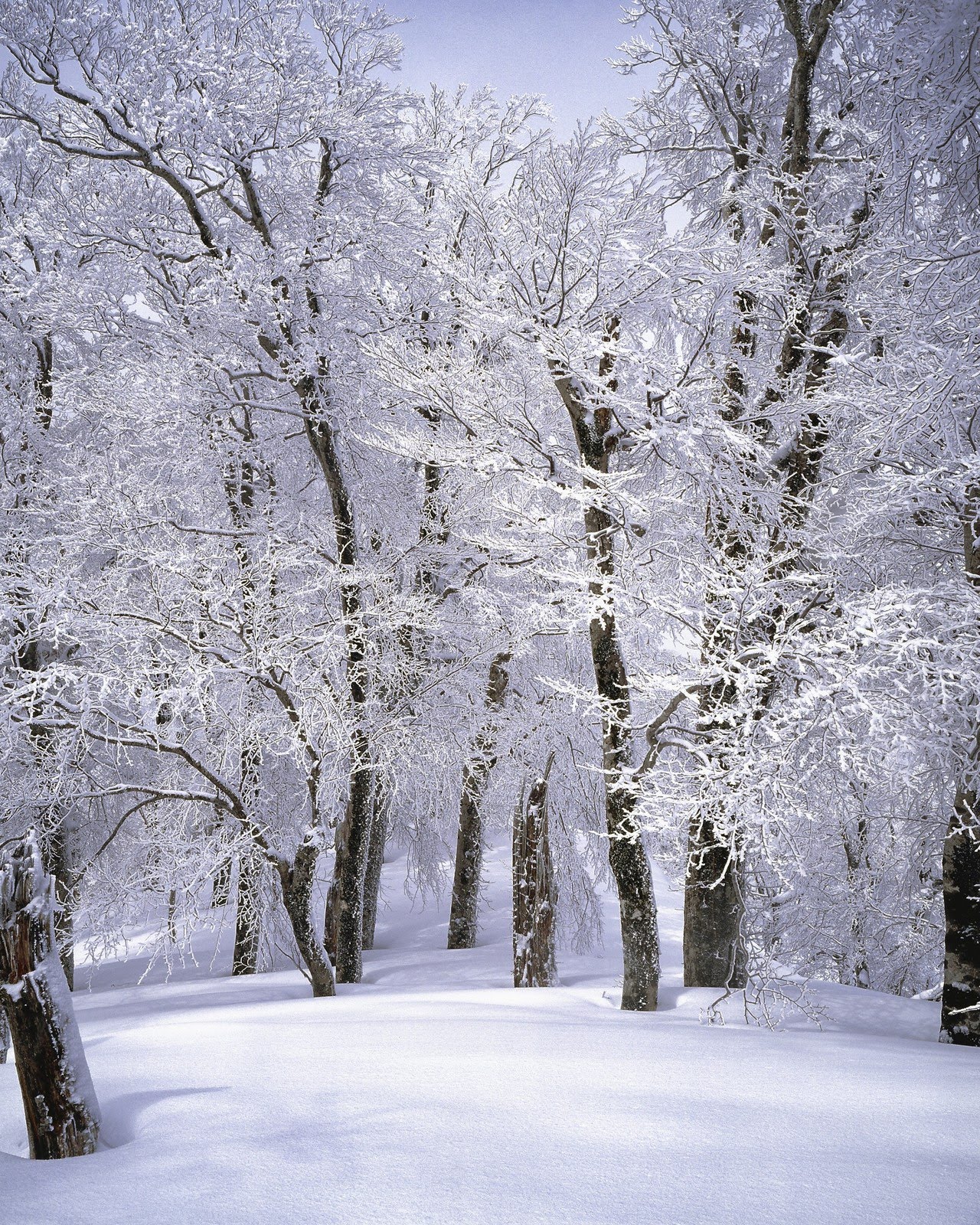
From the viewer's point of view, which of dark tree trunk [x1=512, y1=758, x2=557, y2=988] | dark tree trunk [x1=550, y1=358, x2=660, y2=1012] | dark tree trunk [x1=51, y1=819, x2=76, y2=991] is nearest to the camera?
dark tree trunk [x1=550, y1=358, x2=660, y2=1012]

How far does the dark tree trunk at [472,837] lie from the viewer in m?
10.3

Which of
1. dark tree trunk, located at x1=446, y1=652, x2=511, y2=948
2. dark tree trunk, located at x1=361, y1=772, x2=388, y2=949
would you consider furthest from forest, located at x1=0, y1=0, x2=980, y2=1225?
dark tree trunk, located at x1=361, y1=772, x2=388, y2=949

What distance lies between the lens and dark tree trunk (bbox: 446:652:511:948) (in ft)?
33.9

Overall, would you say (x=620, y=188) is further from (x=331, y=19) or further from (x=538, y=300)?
(x=331, y=19)

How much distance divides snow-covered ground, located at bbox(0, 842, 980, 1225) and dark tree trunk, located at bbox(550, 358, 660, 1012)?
1.43 m

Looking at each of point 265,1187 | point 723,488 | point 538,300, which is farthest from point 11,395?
point 265,1187

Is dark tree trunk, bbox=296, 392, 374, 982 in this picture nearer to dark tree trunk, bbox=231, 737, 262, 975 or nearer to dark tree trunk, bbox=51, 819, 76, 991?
dark tree trunk, bbox=231, 737, 262, 975

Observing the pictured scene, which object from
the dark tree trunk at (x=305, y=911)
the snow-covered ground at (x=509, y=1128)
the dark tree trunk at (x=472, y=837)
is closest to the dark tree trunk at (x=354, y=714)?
the dark tree trunk at (x=305, y=911)

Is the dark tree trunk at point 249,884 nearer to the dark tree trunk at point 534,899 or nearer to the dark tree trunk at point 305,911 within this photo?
the dark tree trunk at point 305,911

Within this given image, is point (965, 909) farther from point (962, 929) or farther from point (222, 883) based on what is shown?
point (222, 883)

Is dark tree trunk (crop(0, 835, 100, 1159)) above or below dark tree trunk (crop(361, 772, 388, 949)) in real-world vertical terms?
above

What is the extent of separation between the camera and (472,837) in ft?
40.7

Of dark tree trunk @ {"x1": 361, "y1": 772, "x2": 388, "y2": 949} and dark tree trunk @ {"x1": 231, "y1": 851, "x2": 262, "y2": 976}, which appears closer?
dark tree trunk @ {"x1": 231, "y1": 851, "x2": 262, "y2": 976}

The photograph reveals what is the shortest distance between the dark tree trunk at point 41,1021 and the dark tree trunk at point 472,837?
22.5 feet
